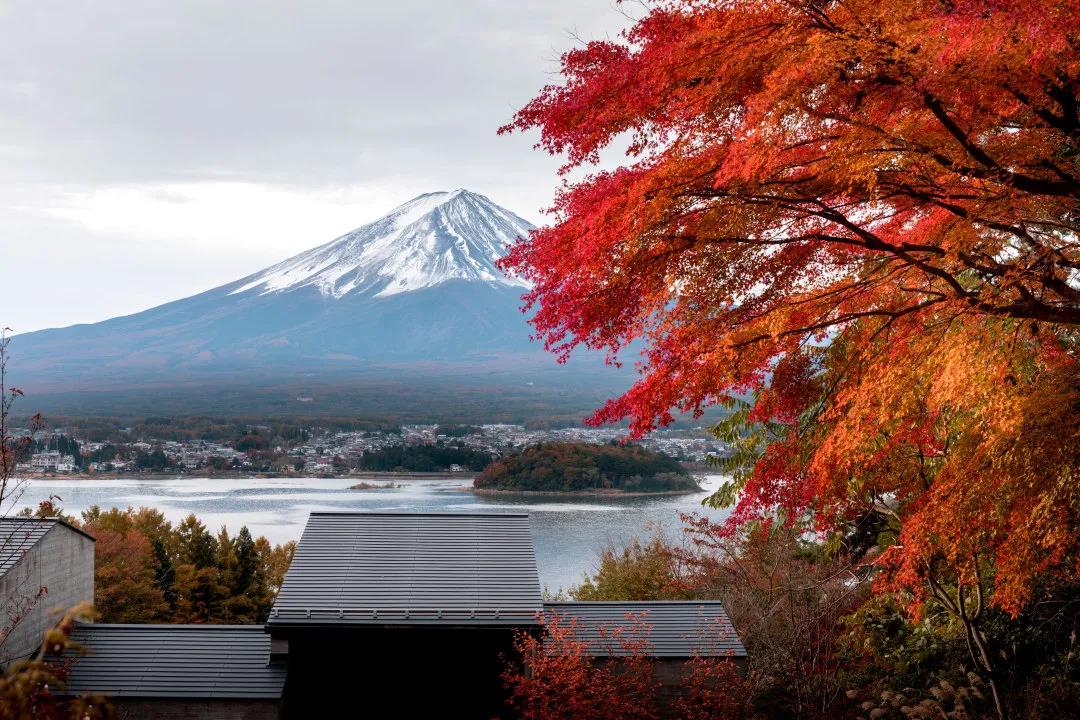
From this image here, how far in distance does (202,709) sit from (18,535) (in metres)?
4.32

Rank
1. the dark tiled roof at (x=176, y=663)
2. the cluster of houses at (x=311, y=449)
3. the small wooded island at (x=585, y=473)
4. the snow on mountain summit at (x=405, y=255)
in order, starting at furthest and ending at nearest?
the snow on mountain summit at (x=405, y=255), the cluster of houses at (x=311, y=449), the small wooded island at (x=585, y=473), the dark tiled roof at (x=176, y=663)

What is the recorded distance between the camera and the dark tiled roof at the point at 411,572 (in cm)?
1068

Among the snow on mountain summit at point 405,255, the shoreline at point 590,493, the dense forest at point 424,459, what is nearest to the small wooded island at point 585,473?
the shoreline at point 590,493

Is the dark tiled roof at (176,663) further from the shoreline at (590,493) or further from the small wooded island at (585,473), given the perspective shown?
the small wooded island at (585,473)

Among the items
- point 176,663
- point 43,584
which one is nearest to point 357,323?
point 43,584

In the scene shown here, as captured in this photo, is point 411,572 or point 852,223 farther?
point 411,572

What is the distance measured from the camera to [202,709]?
10898 mm

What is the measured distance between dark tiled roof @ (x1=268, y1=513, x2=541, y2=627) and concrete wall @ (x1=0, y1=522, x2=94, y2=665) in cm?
294

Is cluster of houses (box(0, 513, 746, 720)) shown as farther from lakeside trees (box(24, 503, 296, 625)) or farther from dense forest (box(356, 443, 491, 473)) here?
dense forest (box(356, 443, 491, 473))

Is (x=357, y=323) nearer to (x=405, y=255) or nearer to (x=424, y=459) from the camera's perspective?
(x=405, y=255)

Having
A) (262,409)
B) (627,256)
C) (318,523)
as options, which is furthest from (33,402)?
(627,256)

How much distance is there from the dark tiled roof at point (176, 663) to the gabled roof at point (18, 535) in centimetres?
127

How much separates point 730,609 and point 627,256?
10.7m

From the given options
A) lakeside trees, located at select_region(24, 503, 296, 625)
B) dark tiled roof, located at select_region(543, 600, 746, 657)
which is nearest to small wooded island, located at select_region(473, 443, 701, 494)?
lakeside trees, located at select_region(24, 503, 296, 625)
